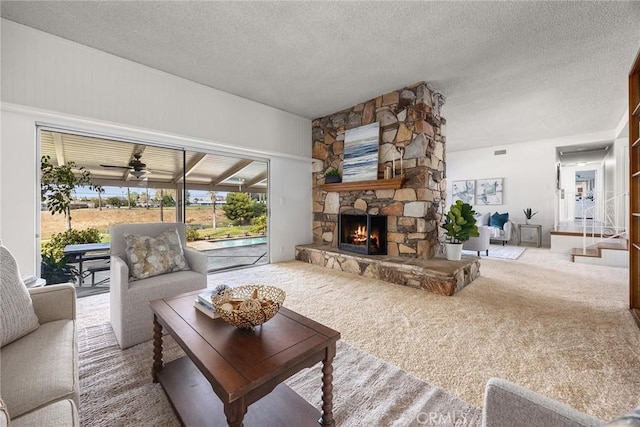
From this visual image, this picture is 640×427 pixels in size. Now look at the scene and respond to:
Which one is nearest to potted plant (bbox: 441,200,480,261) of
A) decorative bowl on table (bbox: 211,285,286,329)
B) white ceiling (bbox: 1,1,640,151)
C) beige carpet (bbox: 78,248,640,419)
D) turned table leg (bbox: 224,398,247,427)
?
beige carpet (bbox: 78,248,640,419)

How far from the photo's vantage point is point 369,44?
9.25ft

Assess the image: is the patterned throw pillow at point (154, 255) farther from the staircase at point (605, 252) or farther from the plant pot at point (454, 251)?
the staircase at point (605, 252)

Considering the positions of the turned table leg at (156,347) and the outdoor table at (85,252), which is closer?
the turned table leg at (156,347)

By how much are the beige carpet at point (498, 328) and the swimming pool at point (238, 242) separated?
602mm

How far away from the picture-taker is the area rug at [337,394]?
1.32m

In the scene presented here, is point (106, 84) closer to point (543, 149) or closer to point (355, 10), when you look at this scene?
point (355, 10)

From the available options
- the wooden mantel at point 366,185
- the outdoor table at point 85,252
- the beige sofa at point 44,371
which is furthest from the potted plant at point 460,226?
the outdoor table at point 85,252

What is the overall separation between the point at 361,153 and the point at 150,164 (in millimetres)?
3152

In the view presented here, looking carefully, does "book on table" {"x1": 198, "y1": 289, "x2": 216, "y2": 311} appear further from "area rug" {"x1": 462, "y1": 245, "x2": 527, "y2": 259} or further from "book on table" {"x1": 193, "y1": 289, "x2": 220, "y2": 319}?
"area rug" {"x1": 462, "y1": 245, "x2": 527, "y2": 259}

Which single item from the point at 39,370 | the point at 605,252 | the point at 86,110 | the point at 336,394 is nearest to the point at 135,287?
the point at 39,370

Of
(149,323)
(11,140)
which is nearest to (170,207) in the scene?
(11,140)

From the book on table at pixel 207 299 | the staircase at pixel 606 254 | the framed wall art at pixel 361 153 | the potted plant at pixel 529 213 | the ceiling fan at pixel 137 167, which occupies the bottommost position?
the staircase at pixel 606 254

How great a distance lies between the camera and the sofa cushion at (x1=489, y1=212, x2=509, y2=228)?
22.3 feet

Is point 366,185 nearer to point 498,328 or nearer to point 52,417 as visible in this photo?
point 498,328
